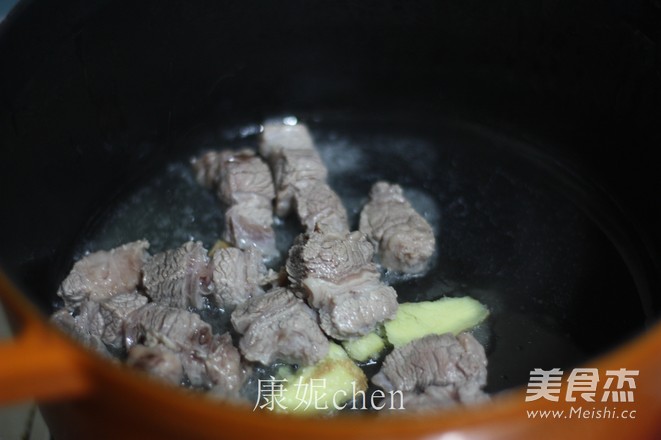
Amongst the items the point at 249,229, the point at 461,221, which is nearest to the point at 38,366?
the point at 249,229

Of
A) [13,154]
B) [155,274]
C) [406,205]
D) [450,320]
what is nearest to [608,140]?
[406,205]

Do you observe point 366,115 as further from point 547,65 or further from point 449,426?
point 449,426

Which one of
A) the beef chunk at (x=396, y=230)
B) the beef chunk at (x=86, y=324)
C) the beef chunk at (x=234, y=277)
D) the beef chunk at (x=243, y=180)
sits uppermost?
the beef chunk at (x=243, y=180)

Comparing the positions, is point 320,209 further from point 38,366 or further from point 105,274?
point 38,366

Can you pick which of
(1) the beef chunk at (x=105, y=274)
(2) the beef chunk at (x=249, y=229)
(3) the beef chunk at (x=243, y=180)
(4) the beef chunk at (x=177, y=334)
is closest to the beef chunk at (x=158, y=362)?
(4) the beef chunk at (x=177, y=334)

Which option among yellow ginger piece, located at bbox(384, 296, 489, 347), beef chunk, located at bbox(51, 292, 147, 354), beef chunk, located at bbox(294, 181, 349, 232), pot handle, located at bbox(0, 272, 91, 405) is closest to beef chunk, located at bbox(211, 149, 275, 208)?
beef chunk, located at bbox(294, 181, 349, 232)

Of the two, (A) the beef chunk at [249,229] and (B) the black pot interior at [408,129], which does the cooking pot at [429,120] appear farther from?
(A) the beef chunk at [249,229]
